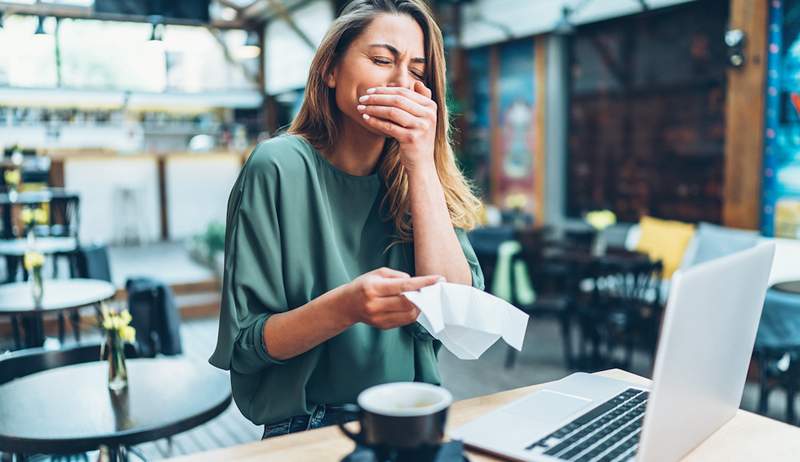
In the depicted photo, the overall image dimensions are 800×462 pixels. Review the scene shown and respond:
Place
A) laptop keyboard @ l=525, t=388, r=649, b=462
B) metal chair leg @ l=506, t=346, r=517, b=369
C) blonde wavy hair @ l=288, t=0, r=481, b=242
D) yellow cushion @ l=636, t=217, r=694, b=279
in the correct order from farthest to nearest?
yellow cushion @ l=636, t=217, r=694, b=279 < metal chair leg @ l=506, t=346, r=517, b=369 < blonde wavy hair @ l=288, t=0, r=481, b=242 < laptop keyboard @ l=525, t=388, r=649, b=462

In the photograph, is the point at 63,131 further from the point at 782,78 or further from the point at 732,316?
the point at 732,316

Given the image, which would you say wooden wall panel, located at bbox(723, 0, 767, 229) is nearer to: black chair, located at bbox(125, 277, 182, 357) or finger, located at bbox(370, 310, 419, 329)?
black chair, located at bbox(125, 277, 182, 357)

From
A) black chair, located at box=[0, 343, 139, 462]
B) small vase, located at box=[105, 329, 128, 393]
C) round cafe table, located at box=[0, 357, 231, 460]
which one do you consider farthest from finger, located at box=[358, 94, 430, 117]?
black chair, located at box=[0, 343, 139, 462]

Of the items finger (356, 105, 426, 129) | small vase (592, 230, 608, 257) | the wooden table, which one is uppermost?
finger (356, 105, 426, 129)

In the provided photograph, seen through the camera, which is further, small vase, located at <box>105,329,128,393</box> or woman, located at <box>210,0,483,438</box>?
small vase, located at <box>105,329,128,393</box>

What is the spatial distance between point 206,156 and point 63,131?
284cm

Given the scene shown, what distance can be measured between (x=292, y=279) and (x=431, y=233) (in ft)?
0.80

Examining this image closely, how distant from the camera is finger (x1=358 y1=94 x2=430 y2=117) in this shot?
1.12 metres

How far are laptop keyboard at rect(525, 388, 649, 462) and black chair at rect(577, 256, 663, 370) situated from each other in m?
3.78

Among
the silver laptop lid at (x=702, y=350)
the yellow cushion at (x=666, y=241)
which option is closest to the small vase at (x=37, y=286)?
the silver laptop lid at (x=702, y=350)

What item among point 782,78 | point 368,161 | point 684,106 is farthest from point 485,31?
point 368,161

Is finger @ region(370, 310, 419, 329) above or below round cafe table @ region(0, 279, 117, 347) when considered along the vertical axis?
above

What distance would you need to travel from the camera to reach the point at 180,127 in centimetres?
1304

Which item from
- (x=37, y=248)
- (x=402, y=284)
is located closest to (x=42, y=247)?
(x=37, y=248)
